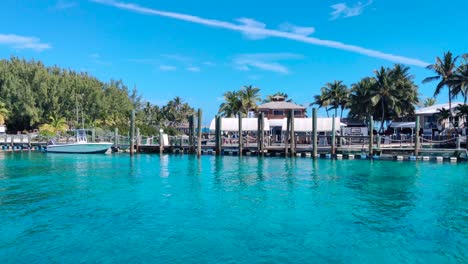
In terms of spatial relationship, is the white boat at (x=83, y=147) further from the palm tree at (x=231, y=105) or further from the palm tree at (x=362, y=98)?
the palm tree at (x=362, y=98)

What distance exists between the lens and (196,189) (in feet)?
63.0

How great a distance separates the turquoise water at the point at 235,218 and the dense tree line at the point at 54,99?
43697 millimetres

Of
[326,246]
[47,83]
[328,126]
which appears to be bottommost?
[326,246]

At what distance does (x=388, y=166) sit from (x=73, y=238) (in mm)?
24322

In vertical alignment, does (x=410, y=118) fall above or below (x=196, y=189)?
above

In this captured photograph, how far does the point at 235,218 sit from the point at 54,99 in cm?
6051

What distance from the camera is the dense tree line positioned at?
61.8m

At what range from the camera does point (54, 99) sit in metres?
65.1

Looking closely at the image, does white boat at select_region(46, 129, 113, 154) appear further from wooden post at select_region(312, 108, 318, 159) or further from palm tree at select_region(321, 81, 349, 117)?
palm tree at select_region(321, 81, 349, 117)

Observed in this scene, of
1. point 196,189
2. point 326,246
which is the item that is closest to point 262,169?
point 196,189

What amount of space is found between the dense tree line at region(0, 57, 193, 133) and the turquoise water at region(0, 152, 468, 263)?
4370 cm

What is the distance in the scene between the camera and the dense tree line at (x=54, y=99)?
61.8 metres

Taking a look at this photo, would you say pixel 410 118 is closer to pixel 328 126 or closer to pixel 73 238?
pixel 328 126

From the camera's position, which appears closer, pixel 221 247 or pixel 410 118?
pixel 221 247
